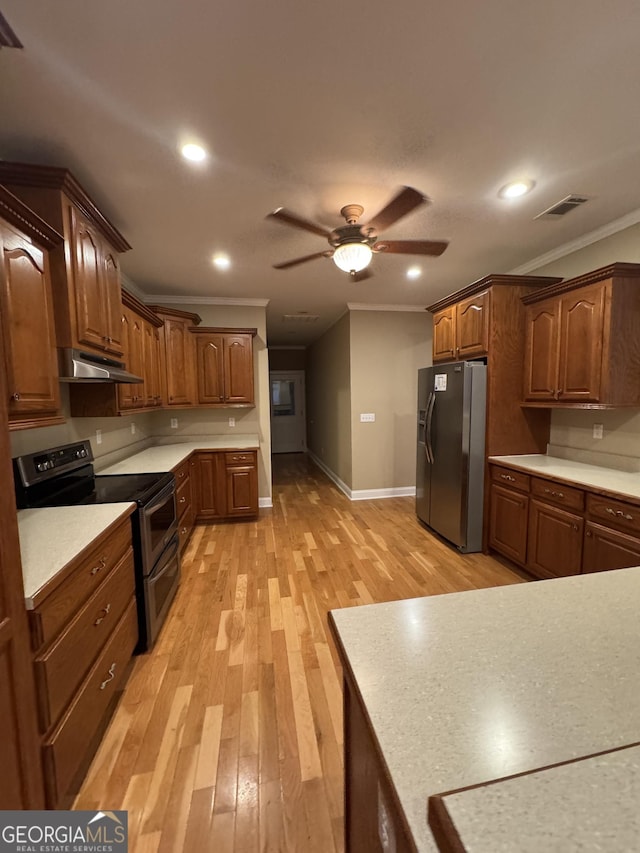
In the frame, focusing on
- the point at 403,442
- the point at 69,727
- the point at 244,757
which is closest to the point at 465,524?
the point at 403,442

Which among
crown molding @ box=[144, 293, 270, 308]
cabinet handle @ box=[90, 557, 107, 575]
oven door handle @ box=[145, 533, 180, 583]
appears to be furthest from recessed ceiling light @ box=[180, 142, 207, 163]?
crown molding @ box=[144, 293, 270, 308]

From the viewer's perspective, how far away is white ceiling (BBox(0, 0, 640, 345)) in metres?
1.20

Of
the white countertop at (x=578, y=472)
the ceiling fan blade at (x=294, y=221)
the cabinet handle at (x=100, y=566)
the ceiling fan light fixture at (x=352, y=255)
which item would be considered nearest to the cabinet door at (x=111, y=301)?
the ceiling fan blade at (x=294, y=221)

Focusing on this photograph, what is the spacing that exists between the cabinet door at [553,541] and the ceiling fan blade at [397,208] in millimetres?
2169

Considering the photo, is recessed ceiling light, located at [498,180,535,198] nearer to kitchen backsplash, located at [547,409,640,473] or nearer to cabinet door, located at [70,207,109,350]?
kitchen backsplash, located at [547,409,640,473]

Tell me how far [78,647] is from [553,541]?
2.83 metres

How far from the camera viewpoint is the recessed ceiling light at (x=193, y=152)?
177cm

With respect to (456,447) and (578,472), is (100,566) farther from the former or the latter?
(578,472)

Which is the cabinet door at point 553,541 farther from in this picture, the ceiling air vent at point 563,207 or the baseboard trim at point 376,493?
the baseboard trim at point 376,493

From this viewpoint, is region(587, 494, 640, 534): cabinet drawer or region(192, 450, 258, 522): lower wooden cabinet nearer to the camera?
region(587, 494, 640, 534): cabinet drawer

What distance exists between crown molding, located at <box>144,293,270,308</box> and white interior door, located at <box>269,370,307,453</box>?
391cm

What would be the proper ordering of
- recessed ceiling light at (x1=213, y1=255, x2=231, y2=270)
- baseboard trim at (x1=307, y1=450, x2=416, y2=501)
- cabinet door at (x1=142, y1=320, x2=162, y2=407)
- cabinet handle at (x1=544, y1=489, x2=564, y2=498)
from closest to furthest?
1. cabinet handle at (x1=544, y1=489, x2=564, y2=498)
2. recessed ceiling light at (x1=213, y1=255, x2=231, y2=270)
3. cabinet door at (x1=142, y1=320, x2=162, y2=407)
4. baseboard trim at (x1=307, y1=450, x2=416, y2=501)

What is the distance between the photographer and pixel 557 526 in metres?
2.53

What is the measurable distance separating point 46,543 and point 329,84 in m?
2.14
